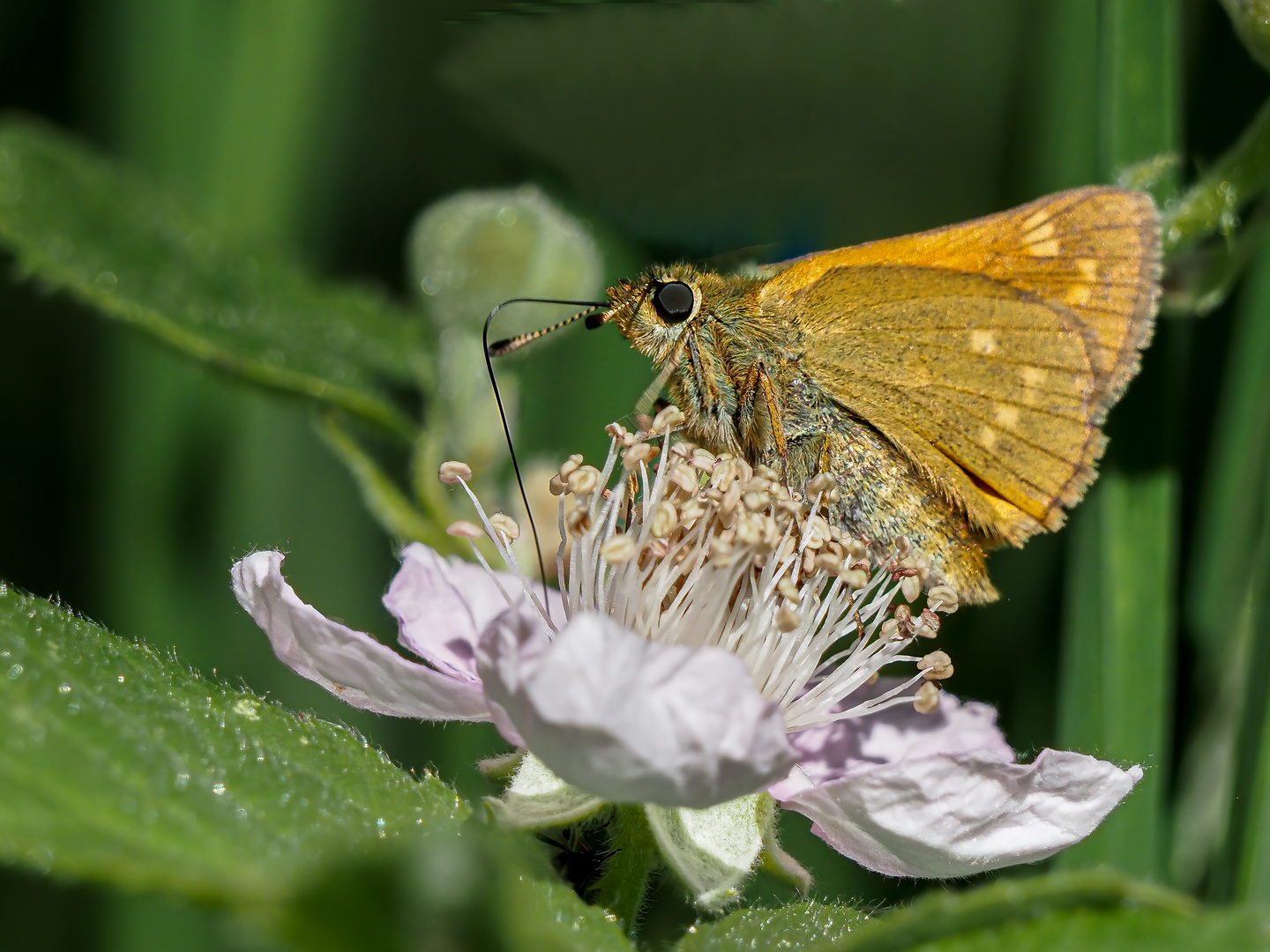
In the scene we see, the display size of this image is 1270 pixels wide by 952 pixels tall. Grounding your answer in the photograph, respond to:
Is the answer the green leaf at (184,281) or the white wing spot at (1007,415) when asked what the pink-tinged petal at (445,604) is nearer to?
the green leaf at (184,281)

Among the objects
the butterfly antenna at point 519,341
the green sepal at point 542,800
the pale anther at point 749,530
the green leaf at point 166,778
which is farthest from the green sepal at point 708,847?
the butterfly antenna at point 519,341

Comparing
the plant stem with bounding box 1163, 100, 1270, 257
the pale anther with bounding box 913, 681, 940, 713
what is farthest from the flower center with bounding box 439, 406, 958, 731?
the plant stem with bounding box 1163, 100, 1270, 257

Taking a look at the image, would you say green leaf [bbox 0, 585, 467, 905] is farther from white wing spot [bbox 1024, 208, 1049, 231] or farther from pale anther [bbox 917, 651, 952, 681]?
white wing spot [bbox 1024, 208, 1049, 231]

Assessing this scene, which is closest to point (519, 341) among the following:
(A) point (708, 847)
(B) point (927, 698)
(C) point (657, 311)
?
(C) point (657, 311)

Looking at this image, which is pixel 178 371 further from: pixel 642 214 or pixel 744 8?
pixel 744 8

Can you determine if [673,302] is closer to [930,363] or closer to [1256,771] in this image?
[930,363]

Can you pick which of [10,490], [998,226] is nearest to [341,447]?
[998,226]
